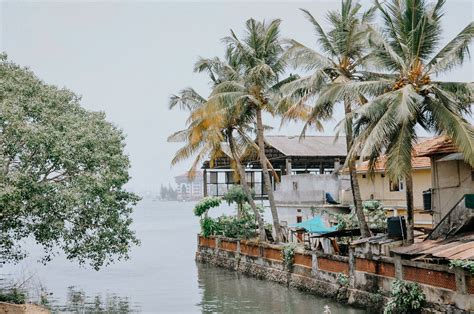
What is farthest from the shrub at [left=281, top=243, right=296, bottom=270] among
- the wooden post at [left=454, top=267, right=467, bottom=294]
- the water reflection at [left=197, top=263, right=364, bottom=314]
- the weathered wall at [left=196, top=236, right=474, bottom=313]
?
the wooden post at [left=454, top=267, right=467, bottom=294]

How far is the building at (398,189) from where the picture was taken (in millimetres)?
28438

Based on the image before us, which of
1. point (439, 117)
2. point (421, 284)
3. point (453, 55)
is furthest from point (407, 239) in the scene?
point (453, 55)

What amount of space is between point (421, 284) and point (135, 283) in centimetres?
1933

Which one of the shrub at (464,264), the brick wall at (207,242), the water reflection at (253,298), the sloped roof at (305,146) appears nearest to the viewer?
the shrub at (464,264)

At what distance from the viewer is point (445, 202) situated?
2069cm

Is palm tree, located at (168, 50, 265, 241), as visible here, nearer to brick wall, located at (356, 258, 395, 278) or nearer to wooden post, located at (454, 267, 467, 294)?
brick wall, located at (356, 258, 395, 278)

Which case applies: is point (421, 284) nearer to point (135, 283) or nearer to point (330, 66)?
point (330, 66)

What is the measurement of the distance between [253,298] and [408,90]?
38.7 ft

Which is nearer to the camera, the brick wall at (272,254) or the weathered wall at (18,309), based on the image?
the weathered wall at (18,309)

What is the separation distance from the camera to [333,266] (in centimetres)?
2216

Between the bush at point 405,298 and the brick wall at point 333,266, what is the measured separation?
3871mm

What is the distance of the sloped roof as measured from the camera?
3619 centimetres

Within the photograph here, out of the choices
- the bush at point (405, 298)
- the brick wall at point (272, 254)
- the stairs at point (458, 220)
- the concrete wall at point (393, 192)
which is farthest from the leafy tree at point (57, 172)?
the concrete wall at point (393, 192)

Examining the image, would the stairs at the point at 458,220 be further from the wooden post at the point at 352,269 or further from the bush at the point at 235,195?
the bush at the point at 235,195
